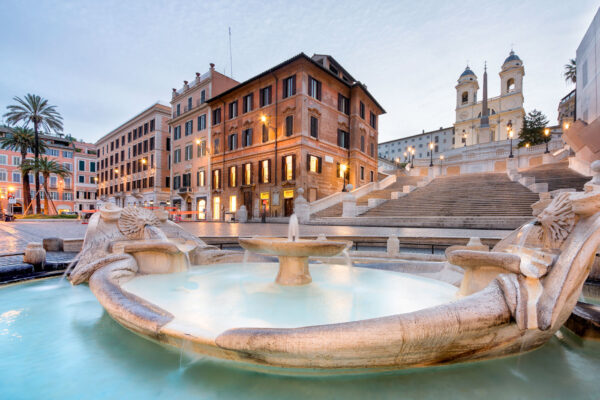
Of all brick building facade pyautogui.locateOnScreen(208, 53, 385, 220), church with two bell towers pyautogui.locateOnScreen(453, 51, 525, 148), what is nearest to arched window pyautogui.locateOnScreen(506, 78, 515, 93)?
church with two bell towers pyautogui.locateOnScreen(453, 51, 525, 148)

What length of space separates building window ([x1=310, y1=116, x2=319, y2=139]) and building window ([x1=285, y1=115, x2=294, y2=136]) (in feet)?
5.67

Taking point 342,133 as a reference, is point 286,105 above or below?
above

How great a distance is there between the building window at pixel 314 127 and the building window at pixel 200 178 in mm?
14856

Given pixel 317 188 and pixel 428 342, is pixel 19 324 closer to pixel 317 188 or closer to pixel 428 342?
pixel 428 342

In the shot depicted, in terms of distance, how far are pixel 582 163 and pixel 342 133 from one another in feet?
59.7

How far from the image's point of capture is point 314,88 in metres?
24.8

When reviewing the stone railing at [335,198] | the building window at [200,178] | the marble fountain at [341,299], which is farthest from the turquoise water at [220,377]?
the building window at [200,178]

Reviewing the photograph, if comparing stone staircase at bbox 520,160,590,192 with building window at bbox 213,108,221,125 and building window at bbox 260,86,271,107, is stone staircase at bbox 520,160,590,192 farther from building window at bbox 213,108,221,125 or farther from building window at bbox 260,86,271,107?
building window at bbox 213,108,221,125

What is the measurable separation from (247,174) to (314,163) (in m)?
7.43

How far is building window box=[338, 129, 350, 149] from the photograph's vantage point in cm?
2745

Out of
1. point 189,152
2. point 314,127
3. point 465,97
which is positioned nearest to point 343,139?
point 314,127

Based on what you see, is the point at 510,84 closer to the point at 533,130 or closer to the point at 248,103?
the point at 533,130

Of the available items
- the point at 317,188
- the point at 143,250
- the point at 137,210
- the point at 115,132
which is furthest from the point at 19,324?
the point at 115,132

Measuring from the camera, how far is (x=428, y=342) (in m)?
1.72
